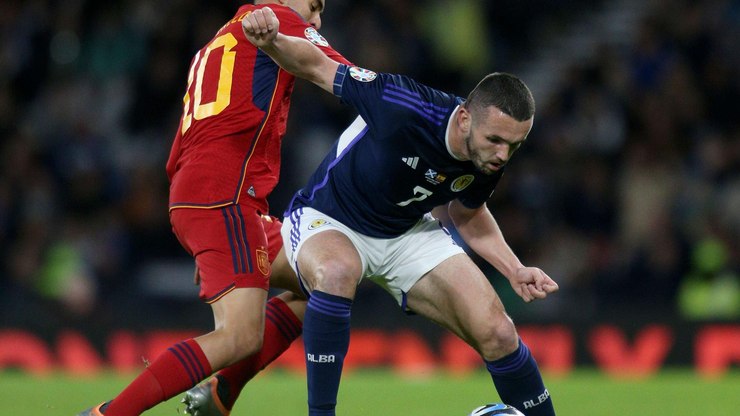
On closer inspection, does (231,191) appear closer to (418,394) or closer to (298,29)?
(298,29)

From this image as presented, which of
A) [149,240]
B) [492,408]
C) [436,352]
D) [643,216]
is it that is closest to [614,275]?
[643,216]

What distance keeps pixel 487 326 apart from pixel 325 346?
0.72 meters

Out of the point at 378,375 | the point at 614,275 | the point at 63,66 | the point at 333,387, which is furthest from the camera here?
the point at 63,66

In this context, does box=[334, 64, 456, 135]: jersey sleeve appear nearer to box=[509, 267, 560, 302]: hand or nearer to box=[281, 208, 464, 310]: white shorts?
box=[281, 208, 464, 310]: white shorts

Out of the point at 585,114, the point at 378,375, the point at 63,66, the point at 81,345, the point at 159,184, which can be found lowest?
Result: the point at 81,345

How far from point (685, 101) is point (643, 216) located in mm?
1270

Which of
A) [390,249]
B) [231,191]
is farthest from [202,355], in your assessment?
[390,249]

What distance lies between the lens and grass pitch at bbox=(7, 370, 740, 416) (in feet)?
24.6

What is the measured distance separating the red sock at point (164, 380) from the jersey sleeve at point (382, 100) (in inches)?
50.4

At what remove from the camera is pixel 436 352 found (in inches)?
412

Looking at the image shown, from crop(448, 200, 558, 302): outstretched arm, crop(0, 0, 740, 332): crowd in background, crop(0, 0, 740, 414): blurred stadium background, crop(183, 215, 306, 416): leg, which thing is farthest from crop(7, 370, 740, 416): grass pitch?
crop(448, 200, 558, 302): outstretched arm

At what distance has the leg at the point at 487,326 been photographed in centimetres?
527

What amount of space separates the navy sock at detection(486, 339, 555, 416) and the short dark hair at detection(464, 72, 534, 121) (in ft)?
3.45

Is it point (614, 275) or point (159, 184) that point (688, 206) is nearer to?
point (614, 275)
